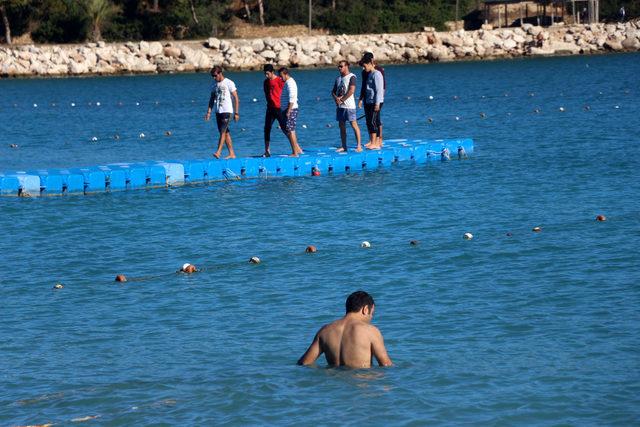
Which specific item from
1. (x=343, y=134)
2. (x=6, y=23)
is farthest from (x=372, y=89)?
(x=6, y=23)

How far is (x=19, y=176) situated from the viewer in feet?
72.1

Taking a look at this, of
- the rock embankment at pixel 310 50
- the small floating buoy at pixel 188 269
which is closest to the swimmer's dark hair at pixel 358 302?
the small floating buoy at pixel 188 269

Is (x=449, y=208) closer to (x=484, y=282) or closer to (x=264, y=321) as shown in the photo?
(x=484, y=282)

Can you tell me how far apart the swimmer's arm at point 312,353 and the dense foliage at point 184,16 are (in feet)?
205

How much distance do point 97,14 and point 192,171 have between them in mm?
51692

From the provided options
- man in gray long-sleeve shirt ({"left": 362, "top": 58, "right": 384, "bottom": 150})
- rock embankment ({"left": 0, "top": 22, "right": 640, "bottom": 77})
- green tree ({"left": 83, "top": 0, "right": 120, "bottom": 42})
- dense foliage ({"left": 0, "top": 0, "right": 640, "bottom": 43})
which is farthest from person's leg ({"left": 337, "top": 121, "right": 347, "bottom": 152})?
green tree ({"left": 83, "top": 0, "right": 120, "bottom": 42})

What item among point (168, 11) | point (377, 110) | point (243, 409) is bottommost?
point (243, 409)

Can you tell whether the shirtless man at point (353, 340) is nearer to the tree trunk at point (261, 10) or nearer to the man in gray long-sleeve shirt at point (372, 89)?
the man in gray long-sleeve shirt at point (372, 89)

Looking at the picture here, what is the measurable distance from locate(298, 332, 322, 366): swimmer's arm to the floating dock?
1200 cm

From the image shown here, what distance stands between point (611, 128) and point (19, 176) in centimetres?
1685

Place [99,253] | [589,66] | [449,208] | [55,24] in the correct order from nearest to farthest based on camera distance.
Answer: [99,253] → [449,208] → [589,66] → [55,24]

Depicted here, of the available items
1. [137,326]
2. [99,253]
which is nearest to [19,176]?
[99,253]

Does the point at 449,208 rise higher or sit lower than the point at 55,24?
lower

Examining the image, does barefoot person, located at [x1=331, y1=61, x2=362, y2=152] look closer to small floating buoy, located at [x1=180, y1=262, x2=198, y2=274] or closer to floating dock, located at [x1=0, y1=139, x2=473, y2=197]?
floating dock, located at [x1=0, y1=139, x2=473, y2=197]
